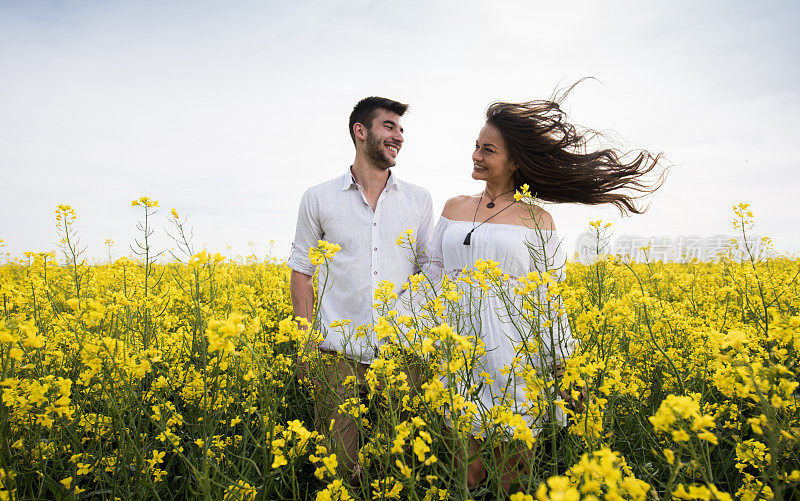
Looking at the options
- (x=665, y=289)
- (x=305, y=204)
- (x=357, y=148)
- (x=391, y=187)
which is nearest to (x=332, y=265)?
(x=305, y=204)

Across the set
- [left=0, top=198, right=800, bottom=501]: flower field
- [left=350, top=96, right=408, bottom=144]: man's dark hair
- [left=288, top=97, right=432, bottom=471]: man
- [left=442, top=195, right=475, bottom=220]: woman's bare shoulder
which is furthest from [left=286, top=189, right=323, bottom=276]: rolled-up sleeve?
[left=442, top=195, right=475, bottom=220]: woman's bare shoulder

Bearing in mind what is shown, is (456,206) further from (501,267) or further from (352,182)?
(352,182)

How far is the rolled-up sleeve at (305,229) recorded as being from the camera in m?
3.30

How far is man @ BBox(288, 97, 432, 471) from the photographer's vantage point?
3.19 metres

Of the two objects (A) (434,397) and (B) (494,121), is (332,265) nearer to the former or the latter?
(B) (494,121)

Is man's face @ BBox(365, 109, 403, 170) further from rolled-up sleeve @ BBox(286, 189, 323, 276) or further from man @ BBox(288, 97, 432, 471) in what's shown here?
rolled-up sleeve @ BBox(286, 189, 323, 276)

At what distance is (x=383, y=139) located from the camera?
330 centimetres

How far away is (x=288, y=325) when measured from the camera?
156 centimetres

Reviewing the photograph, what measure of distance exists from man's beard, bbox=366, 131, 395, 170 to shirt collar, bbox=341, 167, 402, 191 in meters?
0.10

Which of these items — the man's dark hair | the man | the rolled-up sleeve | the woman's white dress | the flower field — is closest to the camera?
the flower field

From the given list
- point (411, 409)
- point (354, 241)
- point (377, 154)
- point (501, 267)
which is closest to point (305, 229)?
point (354, 241)

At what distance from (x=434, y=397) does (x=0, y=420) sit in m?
1.48

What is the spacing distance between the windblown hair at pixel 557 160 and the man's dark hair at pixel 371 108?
0.70 metres

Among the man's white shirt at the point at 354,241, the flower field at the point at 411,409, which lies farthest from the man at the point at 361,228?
the flower field at the point at 411,409
